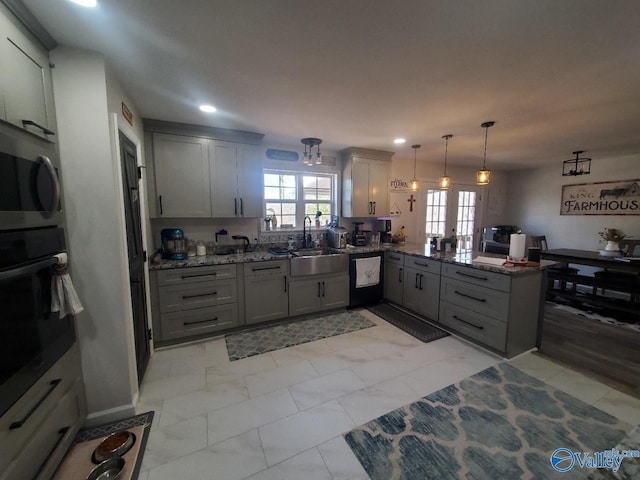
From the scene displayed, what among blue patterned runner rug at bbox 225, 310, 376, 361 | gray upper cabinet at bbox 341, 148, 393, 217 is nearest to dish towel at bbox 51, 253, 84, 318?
blue patterned runner rug at bbox 225, 310, 376, 361

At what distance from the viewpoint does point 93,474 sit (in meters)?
1.37

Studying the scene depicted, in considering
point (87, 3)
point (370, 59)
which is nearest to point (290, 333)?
point (370, 59)

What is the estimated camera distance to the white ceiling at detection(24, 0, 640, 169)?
1.28 meters

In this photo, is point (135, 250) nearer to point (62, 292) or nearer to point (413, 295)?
point (62, 292)

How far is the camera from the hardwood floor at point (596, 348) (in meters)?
2.21

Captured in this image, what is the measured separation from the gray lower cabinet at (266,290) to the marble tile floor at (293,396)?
0.49 metres

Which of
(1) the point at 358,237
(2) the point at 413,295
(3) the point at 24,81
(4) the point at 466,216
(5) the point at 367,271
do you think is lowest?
(2) the point at 413,295

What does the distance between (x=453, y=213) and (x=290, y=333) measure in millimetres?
4340

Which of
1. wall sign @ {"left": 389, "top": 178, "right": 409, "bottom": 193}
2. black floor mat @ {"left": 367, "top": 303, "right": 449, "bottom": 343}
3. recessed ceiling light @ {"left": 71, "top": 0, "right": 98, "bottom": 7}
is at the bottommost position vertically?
black floor mat @ {"left": 367, "top": 303, "right": 449, "bottom": 343}

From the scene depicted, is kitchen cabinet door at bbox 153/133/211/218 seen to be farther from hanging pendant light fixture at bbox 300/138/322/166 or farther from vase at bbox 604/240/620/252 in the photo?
vase at bbox 604/240/620/252

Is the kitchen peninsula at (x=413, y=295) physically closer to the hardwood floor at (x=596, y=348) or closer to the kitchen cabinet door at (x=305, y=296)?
the kitchen cabinet door at (x=305, y=296)

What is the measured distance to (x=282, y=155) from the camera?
3746 mm

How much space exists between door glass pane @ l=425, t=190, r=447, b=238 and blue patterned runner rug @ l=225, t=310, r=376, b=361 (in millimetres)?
2753

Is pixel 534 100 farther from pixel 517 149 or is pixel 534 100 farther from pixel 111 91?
pixel 111 91
